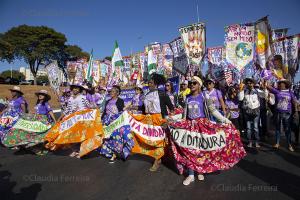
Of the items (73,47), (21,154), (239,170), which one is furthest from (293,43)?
(73,47)

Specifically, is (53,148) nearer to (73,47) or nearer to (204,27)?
(204,27)

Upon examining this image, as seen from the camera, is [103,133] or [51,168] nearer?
[51,168]

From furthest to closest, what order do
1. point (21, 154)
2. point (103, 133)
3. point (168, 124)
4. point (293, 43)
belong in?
point (293, 43) → point (21, 154) → point (103, 133) → point (168, 124)

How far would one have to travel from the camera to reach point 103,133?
6422 millimetres

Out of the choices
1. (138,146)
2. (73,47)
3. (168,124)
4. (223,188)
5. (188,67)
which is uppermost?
(73,47)

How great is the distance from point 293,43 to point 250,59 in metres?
2.77

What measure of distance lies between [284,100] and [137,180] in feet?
14.4

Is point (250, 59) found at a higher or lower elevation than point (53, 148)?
higher

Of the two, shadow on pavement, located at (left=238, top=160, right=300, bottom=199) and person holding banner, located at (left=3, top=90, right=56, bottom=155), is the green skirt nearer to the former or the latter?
person holding banner, located at (left=3, top=90, right=56, bottom=155)

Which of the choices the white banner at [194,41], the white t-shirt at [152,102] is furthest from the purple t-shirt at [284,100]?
the white banner at [194,41]

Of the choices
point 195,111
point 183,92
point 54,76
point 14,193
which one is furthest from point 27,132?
point 183,92

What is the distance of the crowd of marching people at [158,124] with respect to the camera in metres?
4.86

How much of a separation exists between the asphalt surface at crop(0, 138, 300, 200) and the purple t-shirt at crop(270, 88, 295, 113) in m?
1.12

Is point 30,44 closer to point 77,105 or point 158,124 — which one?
point 77,105
